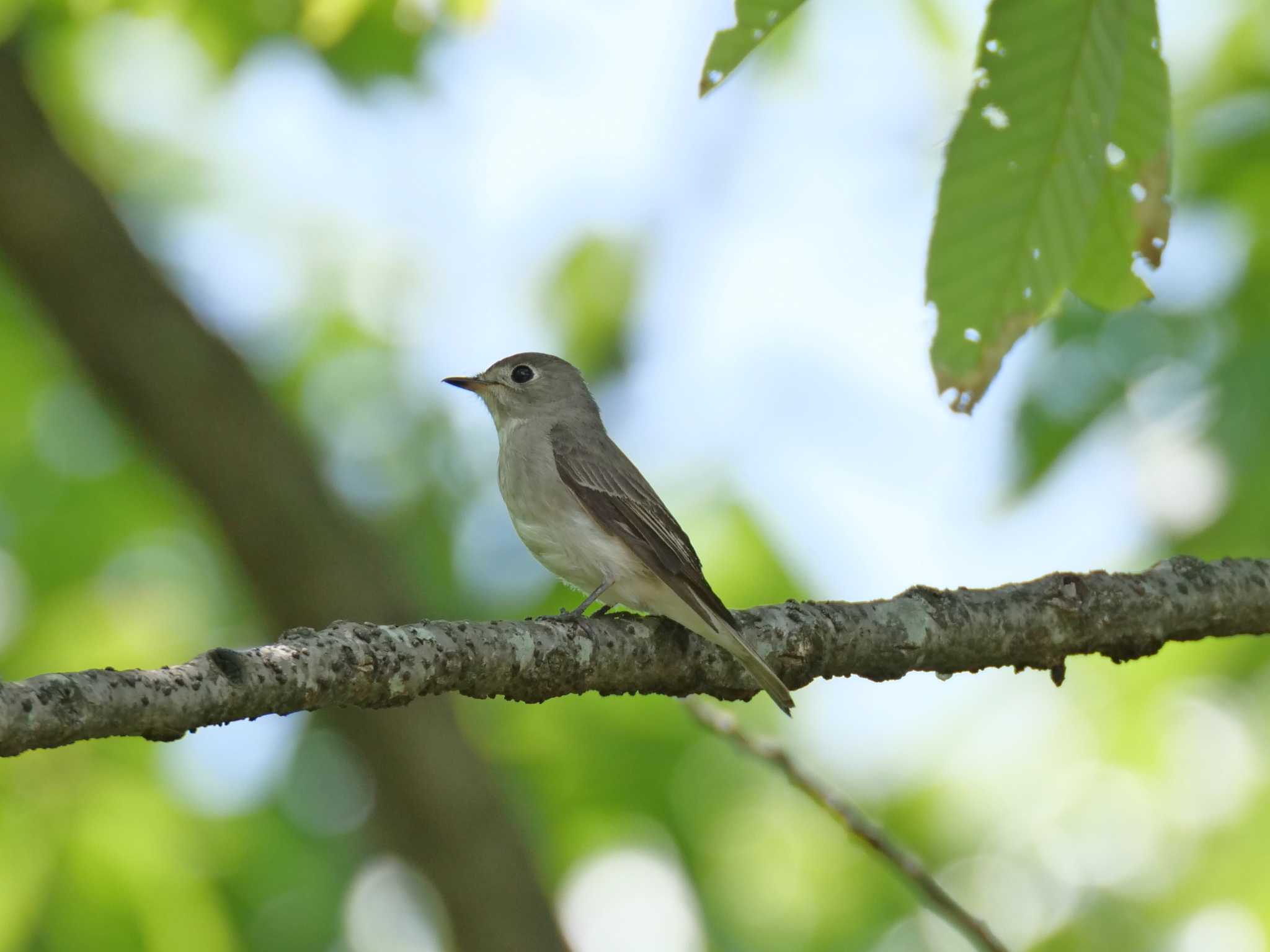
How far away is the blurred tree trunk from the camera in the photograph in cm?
682

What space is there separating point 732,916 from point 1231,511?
4.14 meters

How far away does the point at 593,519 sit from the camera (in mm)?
5527

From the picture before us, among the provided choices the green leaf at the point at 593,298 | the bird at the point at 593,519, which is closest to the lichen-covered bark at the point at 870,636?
the bird at the point at 593,519

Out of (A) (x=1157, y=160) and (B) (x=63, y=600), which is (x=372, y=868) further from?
(A) (x=1157, y=160)

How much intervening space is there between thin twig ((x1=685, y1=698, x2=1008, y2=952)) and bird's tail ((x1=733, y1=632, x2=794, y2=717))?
16cm

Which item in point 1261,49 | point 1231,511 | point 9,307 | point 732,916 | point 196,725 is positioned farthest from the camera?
point 9,307

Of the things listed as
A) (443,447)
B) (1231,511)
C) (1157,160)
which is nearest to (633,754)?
(443,447)

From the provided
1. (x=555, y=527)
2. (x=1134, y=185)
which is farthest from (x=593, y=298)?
(x=1134, y=185)

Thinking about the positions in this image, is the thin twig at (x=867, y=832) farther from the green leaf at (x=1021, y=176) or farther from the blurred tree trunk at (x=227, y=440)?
the blurred tree trunk at (x=227, y=440)

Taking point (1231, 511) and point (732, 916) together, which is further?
A: point (732, 916)

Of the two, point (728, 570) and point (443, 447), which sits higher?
point (443, 447)

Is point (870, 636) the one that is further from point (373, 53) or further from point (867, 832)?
point (373, 53)

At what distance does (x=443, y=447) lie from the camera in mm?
9586

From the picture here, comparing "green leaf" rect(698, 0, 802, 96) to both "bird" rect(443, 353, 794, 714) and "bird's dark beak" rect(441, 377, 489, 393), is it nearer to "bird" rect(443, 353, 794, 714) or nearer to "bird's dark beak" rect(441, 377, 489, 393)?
"bird" rect(443, 353, 794, 714)
